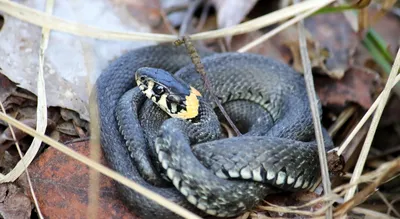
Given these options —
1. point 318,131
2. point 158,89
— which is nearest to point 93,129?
point 158,89

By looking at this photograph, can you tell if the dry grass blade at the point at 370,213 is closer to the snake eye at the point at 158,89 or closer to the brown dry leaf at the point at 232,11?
the snake eye at the point at 158,89

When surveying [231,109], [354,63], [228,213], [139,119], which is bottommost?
[228,213]

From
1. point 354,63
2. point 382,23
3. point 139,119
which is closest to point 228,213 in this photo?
point 139,119

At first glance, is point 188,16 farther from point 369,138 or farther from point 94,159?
point 369,138

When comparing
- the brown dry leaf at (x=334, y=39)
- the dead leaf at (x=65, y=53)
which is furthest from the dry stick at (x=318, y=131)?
the dead leaf at (x=65, y=53)

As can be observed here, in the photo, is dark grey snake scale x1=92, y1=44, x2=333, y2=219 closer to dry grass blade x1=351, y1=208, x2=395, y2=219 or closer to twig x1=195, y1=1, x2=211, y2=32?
dry grass blade x1=351, y1=208, x2=395, y2=219

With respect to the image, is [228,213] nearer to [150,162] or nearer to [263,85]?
[150,162]
